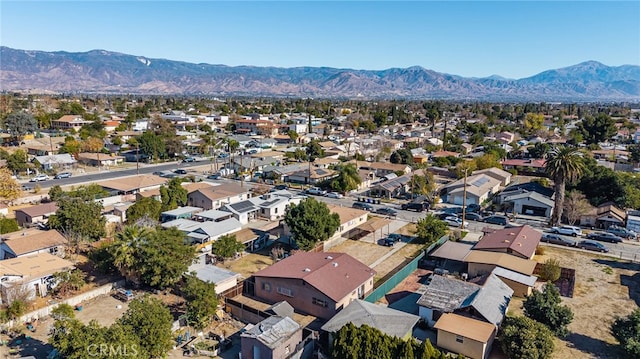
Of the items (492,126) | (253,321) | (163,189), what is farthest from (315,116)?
(253,321)

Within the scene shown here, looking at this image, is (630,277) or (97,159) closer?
(630,277)

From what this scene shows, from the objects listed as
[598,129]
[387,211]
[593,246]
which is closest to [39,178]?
[387,211]

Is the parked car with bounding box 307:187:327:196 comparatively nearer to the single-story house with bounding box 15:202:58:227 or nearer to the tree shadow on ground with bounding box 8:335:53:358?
the single-story house with bounding box 15:202:58:227

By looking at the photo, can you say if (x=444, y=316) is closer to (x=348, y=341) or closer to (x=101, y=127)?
(x=348, y=341)

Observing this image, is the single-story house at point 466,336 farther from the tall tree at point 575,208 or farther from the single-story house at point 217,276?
the tall tree at point 575,208

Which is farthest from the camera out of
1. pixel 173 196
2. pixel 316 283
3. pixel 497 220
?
pixel 173 196

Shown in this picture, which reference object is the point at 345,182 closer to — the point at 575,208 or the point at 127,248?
the point at 575,208
